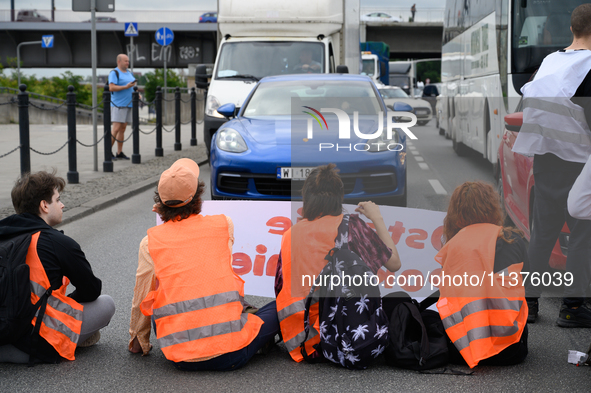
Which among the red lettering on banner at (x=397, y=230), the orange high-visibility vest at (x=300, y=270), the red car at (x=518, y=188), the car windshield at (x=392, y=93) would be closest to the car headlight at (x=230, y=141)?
the red car at (x=518, y=188)

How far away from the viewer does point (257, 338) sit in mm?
3730

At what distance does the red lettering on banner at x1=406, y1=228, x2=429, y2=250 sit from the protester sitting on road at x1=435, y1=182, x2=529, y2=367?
0.88 metres

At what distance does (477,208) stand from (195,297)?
148 centimetres

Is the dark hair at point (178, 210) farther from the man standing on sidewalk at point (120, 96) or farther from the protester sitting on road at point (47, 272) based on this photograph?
the man standing on sidewalk at point (120, 96)

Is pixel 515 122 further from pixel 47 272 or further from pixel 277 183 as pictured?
pixel 47 272

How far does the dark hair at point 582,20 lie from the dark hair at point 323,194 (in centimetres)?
178

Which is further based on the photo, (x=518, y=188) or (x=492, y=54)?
(x=492, y=54)

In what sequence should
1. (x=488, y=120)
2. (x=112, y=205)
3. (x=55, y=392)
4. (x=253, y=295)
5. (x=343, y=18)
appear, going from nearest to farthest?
(x=55, y=392) < (x=253, y=295) < (x=112, y=205) < (x=488, y=120) < (x=343, y=18)

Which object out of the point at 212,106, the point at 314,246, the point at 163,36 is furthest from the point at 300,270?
the point at 163,36

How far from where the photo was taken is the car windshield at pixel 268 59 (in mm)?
12531

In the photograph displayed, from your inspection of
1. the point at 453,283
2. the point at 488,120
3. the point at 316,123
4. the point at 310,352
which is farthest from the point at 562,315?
the point at 488,120

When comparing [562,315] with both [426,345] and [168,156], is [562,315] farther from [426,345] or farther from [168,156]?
[168,156]

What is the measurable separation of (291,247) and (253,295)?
1.30 metres

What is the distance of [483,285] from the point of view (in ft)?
11.8
